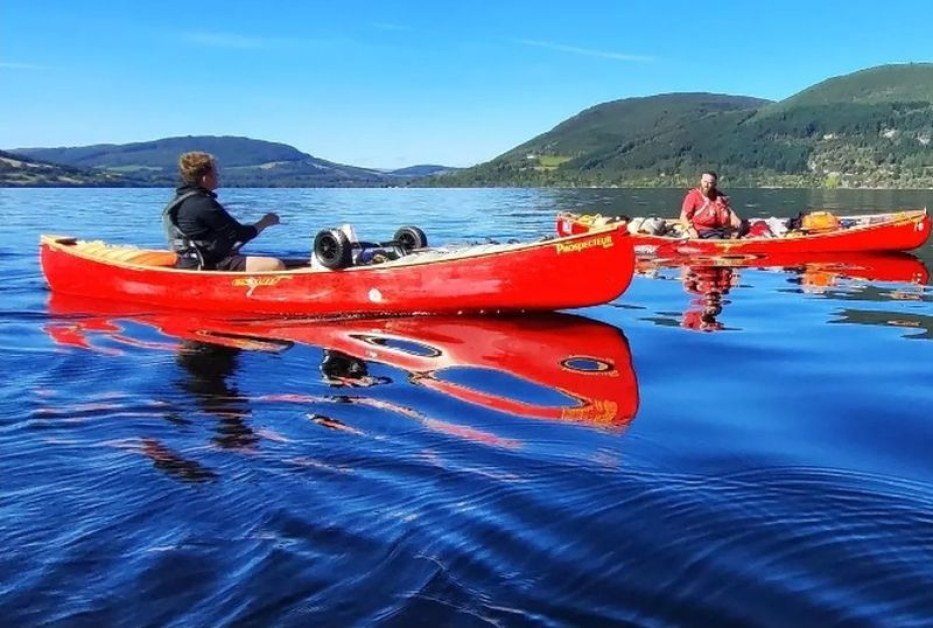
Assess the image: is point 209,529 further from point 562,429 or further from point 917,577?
point 917,577

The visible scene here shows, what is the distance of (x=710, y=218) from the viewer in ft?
61.6

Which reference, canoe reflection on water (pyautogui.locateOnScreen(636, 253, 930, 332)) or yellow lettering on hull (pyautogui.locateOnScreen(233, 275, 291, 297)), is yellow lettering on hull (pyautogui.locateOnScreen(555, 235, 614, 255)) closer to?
canoe reflection on water (pyautogui.locateOnScreen(636, 253, 930, 332))

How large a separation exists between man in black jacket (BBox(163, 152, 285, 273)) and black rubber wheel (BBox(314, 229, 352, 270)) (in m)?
0.77

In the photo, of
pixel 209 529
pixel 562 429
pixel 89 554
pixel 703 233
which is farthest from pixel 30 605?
pixel 703 233

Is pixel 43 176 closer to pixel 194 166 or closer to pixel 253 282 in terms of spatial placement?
pixel 253 282

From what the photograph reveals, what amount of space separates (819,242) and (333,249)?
38.9ft

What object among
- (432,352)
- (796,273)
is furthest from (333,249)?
(796,273)

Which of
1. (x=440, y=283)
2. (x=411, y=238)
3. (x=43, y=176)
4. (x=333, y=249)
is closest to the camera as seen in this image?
(x=440, y=283)

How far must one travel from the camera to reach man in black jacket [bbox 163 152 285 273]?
10.8 meters

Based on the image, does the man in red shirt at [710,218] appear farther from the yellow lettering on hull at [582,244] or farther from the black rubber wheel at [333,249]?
the black rubber wheel at [333,249]

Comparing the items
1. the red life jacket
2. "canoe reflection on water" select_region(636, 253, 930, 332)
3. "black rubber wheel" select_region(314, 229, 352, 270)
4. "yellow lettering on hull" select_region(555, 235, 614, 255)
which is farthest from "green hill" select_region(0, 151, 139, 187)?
"yellow lettering on hull" select_region(555, 235, 614, 255)

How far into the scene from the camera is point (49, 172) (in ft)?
545

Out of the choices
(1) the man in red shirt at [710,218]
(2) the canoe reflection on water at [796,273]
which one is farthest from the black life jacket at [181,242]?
(1) the man in red shirt at [710,218]

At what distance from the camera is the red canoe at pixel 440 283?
10.7m
